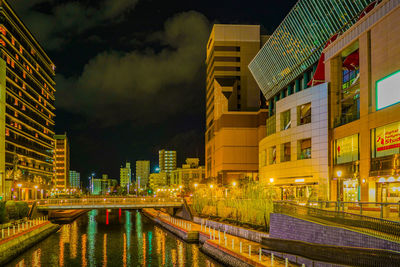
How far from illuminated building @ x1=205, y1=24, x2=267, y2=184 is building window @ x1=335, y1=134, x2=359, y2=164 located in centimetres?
6258

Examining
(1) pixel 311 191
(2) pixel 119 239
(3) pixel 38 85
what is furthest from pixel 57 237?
(3) pixel 38 85

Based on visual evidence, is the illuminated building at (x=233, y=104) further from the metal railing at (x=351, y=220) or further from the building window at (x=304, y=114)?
the metal railing at (x=351, y=220)

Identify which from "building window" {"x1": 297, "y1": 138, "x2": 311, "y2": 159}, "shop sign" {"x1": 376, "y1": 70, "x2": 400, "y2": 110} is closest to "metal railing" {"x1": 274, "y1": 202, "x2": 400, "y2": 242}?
"shop sign" {"x1": 376, "y1": 70, "x2": 400, "y2": 110}

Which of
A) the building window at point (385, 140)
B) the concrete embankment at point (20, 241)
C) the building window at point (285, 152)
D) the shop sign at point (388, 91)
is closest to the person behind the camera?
the concrete embankment at point (20, 241)

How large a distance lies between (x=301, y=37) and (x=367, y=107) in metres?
28.9

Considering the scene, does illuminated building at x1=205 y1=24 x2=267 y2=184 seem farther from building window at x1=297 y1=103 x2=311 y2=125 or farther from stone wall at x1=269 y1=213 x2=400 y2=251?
stone wall at x1=269 y1=213 x2=400 y2=251

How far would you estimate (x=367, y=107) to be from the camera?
49.1 metres

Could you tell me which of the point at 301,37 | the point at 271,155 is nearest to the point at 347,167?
the point at 271,155

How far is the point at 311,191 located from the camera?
63625 mm

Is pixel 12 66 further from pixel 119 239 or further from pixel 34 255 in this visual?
pixel 34 255

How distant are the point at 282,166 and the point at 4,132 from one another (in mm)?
65976

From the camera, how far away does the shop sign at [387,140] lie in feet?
143

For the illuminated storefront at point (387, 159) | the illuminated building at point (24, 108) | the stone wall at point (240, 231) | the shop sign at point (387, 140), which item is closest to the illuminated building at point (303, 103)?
the illuminated storefront at point (387, 159)

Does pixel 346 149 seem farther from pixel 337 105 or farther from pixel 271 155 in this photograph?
pixel 271 155
